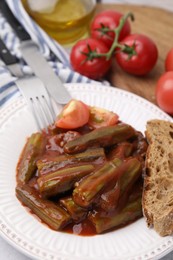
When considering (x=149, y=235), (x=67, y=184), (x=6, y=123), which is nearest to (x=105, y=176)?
(x=67, y=184)

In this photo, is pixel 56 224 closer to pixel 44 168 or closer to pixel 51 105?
pixel 44 168

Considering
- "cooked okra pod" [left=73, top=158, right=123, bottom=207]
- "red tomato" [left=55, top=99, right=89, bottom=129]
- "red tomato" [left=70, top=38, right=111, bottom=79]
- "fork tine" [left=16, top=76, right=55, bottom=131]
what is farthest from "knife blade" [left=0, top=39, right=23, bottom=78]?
"cooked okra pod" [left=73, top=158, right=123, bottom=207]

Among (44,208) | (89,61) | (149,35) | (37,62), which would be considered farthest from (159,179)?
(149,35)

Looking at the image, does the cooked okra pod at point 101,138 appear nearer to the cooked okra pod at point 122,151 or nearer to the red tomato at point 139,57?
the cooked okra pod at point 122,151

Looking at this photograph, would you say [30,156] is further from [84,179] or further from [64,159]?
[84,179]

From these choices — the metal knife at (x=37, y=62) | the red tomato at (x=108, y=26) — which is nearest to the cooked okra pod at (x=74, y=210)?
the metal knife at (x=37, y=62)
